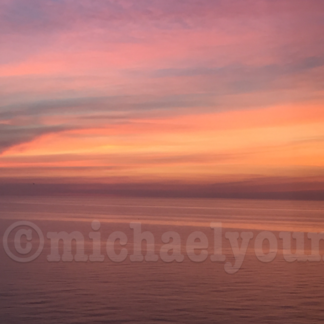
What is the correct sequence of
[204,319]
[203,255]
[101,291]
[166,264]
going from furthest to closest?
[203,255] < [166,264] < [101,291] < [204,319]

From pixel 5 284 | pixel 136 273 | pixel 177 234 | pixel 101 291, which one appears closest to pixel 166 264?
pixel 136 273

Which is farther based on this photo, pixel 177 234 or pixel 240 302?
pixel 177 234

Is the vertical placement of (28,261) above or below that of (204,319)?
above

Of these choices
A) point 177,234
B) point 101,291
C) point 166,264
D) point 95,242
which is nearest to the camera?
point 101,291

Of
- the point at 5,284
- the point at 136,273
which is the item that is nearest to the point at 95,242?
the point at 136,273

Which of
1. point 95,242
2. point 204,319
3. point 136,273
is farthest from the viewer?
point 95,242

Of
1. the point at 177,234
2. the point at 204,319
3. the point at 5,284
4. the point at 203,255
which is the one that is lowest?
the point at 204,319

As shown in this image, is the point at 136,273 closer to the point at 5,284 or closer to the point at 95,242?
the point at 5,284

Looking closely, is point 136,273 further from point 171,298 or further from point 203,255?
point 203,255

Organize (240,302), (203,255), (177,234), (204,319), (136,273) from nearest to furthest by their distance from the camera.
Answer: (204,319) < (240,302) < (136,273) < (203,255) < (177,234)
